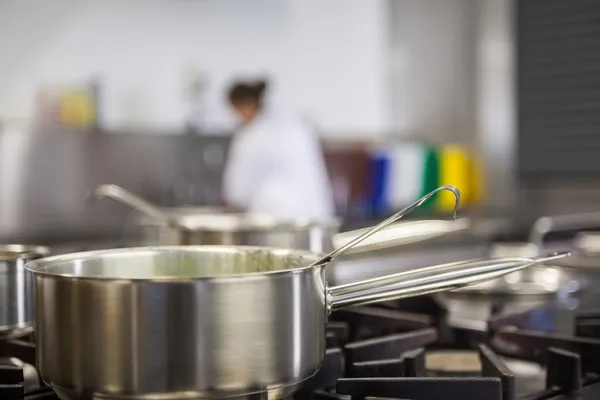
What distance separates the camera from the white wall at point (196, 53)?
2.62 meters

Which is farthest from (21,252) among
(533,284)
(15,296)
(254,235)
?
(533,284)

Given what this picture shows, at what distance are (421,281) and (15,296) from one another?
0.31 meters

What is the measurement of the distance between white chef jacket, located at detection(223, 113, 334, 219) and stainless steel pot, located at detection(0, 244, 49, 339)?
5.69 feet

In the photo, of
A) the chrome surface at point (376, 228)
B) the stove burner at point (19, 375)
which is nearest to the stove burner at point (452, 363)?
the chrome surface at point (376, 228)

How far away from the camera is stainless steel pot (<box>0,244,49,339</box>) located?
0.62m

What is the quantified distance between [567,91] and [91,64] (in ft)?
5.49

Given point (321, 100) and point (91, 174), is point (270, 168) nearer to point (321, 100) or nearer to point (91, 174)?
point (91, 174)

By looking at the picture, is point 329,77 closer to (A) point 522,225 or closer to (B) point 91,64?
(B) point 91,64

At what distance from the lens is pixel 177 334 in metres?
0.46

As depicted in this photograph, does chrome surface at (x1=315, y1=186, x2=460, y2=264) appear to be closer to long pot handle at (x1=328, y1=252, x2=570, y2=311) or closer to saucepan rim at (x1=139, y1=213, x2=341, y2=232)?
long pot handle at (x1=328, y1=252, x2=570, y2=311)

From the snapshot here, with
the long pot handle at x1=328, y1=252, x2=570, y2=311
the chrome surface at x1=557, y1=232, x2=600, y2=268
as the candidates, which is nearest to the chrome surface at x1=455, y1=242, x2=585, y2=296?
the chrome surface at x1=557, y1=232, x2=600, y2=268

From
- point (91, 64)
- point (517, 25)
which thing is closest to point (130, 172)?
point (91, 64)

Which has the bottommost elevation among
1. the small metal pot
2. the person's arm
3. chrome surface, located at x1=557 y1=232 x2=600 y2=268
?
chrome surface, located at x1=557 y1=232 x2=600 y2=268

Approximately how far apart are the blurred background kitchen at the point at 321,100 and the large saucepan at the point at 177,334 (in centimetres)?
171
